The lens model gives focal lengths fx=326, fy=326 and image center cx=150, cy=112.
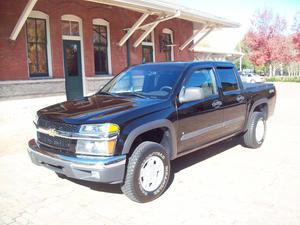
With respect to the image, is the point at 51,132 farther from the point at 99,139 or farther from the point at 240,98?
the point at 240,98

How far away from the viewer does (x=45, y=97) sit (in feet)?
38.3

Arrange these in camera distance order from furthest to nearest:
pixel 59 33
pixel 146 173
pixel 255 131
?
pixel 59 33 < pixel 255 131 < pixel 146 173

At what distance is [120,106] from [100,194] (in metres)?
1.26

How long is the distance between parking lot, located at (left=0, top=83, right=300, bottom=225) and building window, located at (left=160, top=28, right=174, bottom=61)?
11.8 metres

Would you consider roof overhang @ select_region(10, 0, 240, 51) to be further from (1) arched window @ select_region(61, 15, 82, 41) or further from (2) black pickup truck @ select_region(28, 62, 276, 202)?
(2) black pickup truck @ select_region(28, 62, 276, 202)

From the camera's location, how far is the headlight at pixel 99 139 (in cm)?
373

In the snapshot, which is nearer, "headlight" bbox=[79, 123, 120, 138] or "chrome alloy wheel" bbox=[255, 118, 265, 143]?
"headlight" bbox=[79, 123, 120, 138]

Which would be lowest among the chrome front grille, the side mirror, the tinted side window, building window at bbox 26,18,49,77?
the chrome front grille

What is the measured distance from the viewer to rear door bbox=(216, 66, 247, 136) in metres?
5.57

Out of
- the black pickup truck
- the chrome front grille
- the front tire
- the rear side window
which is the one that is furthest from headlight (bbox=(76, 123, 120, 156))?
the rear side window

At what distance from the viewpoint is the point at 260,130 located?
21.9 feet

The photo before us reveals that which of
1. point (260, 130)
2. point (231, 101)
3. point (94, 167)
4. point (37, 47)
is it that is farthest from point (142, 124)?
point (37, 47)

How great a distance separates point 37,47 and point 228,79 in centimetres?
817

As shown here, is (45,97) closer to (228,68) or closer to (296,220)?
(228,68)
